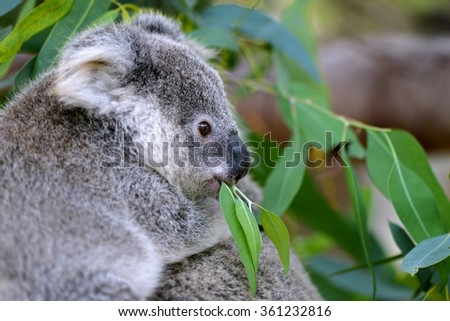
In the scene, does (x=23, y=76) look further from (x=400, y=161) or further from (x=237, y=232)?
(x=400, y=161)

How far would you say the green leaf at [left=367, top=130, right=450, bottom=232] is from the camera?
2.81 meters

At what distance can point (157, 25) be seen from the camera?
2.69 m

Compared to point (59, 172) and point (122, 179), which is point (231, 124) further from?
point (59, 172)

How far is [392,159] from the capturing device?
9.52 ft

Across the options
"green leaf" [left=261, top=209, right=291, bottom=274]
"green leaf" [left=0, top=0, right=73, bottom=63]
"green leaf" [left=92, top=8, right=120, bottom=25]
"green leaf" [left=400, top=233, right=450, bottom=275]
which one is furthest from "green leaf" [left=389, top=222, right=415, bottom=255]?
"green leaf" [left=0, top=0, right=73, bottom=63]

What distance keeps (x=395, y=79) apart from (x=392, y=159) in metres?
2.43

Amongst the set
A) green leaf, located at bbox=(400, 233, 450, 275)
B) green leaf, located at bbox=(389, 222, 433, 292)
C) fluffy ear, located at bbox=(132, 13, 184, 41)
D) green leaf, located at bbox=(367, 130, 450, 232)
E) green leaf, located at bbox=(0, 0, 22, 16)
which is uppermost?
green leaf, located at bbox=(0, 0, 22, 16)

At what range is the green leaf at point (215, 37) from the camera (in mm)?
3135

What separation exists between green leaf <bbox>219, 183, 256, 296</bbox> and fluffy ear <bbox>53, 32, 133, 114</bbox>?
450mm

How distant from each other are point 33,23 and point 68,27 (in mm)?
193

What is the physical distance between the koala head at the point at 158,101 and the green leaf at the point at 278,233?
184 millimetres

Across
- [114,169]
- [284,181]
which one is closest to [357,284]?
[284,181]

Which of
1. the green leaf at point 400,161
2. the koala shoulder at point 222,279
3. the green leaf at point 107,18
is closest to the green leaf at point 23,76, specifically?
the green leaf at point 107,18

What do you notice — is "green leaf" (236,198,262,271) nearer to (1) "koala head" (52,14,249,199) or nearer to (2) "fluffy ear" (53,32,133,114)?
(1) "koala head" (52,14,249,199)
